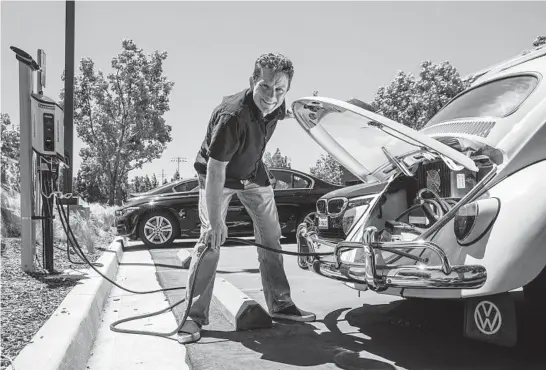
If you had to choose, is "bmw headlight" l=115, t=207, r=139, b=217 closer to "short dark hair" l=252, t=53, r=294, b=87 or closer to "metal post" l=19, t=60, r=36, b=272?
"metal post" l=19, t=60, r=36, b=272

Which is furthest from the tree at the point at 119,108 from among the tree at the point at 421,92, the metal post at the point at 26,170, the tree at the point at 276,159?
the tree at the point at 276,159

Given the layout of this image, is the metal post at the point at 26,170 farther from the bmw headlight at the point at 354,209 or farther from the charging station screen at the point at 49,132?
the bmw headlight at the point at 354,209

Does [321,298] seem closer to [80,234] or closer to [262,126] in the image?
[262,126]

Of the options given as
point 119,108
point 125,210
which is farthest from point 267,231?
point 119,108

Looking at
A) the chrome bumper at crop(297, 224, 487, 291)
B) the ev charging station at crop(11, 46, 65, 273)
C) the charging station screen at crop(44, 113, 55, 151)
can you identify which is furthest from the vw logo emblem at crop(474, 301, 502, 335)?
the charging station screen at crop(44, 113, 55, 151)

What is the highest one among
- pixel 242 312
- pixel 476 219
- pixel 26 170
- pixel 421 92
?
pixel 421 92

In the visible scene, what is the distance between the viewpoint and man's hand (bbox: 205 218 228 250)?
3.40m

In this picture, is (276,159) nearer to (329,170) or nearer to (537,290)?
(329,170)

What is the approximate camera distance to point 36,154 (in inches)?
217

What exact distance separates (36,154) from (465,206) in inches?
183

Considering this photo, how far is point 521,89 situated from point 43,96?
490 centimetres

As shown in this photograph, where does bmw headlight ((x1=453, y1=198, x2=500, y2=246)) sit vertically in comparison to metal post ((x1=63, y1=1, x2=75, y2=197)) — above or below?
below

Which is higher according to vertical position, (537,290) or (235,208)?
(235,208)

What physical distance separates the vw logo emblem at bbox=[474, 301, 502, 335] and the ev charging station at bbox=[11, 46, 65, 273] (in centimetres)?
443
